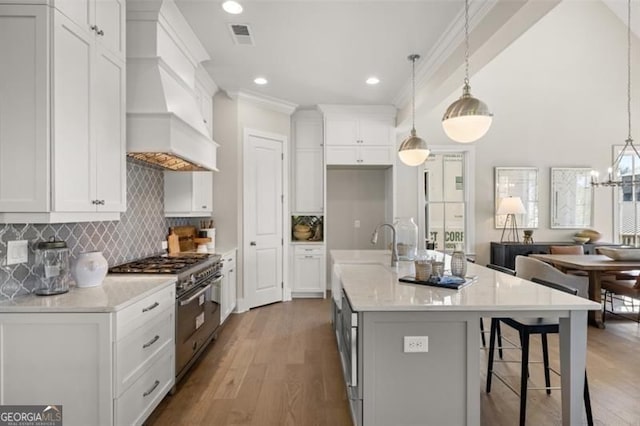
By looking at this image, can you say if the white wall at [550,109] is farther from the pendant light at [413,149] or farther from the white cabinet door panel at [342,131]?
the pendant light at [413,149]

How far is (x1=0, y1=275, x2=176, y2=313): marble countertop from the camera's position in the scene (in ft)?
5.66

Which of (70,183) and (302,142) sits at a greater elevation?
(302,142)

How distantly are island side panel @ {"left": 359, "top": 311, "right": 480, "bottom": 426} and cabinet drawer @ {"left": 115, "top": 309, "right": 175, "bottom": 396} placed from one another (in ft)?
4.17

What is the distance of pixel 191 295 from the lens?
274cm

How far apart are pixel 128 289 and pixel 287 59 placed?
2.78 meters

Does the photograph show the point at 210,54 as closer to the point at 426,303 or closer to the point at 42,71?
the point at 42,71

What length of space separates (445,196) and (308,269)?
2653mm

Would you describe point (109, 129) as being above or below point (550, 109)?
below

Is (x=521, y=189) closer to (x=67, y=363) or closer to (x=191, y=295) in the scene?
(x=191, y=295)

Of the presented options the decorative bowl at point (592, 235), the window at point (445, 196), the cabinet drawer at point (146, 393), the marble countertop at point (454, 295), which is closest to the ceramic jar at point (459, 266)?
the marble countertop at point (454, 295)

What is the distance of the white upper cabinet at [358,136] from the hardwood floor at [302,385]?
103 inches

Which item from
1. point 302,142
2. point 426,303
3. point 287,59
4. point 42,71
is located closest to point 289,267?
point 302,142

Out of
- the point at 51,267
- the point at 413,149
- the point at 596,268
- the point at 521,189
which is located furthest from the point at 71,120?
the point at 521,189

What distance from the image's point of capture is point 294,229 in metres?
5.49
